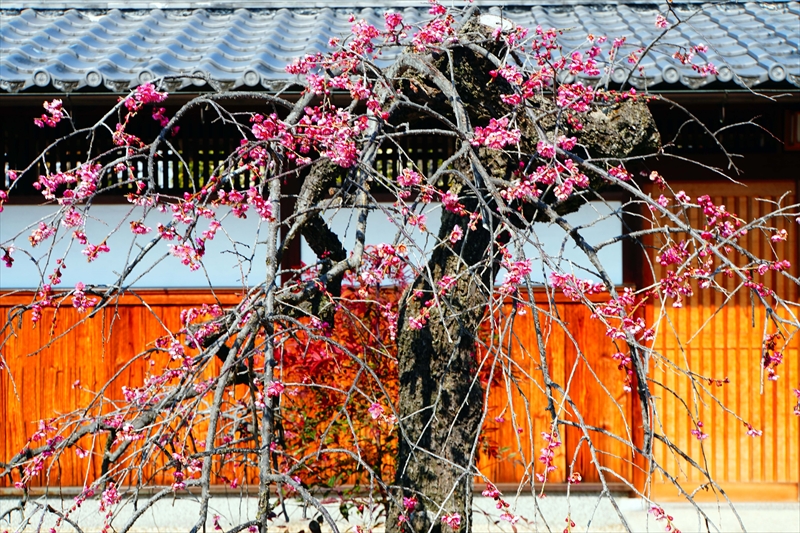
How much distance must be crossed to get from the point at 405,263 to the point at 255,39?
346 cm

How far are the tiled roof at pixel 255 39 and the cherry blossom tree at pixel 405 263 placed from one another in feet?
3.84

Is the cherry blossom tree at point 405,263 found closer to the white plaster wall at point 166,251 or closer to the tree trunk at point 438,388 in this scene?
the tree trunk at point 438,388

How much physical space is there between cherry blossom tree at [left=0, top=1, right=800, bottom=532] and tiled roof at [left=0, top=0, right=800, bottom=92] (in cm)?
117

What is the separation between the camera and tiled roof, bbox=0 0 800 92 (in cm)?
454

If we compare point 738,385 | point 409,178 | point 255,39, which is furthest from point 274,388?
point 738,385

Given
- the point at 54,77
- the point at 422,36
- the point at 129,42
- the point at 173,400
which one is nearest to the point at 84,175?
the point at 173,400

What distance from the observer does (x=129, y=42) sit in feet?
18.3

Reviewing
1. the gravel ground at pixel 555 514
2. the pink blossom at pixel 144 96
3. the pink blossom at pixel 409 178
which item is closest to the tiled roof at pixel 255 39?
the pink blossom at pixel 144 96

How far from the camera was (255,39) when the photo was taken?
5750 mm

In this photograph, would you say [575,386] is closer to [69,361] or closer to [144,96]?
[69,361]

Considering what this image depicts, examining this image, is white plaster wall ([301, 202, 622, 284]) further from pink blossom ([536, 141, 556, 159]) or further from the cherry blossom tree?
pink blossom ([536, 141, 556, 159])

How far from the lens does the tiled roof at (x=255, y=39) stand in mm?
4539

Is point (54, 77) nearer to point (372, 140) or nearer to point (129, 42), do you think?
point (129, 42)

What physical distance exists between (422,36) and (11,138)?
159 inches
